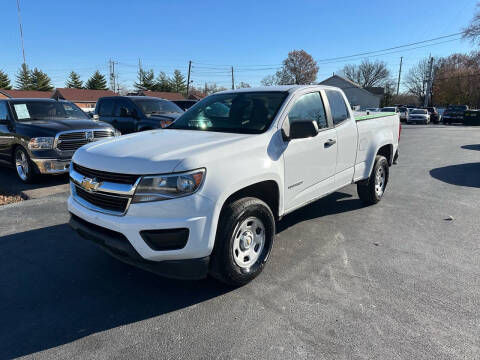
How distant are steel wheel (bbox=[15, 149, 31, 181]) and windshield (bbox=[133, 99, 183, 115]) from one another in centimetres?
350

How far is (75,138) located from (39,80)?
78.3m

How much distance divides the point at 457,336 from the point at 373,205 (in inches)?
130

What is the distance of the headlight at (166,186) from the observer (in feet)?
8.36

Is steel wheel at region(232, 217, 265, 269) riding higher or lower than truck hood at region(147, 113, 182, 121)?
lower

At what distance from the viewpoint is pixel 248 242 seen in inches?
125

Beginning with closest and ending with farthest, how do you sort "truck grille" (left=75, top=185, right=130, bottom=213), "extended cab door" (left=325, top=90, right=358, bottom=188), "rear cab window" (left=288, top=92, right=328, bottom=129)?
"truck grille" (left=75, top=185, right=130, bottom=213) → "rear cab window" (left=288, top=92, right=328, bottom=129) → "extended cab door" (left=325, top=90, right=358, bottom=188)

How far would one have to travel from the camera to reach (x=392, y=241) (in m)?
4.16

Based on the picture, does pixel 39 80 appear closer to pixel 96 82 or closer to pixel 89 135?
pixel 96 82

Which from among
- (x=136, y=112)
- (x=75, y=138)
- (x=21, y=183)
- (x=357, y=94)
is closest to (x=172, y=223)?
(x=75, y=138)

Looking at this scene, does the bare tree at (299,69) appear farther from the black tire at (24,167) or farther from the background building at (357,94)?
the black tire at (24,167)

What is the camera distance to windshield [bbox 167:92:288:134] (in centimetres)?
354

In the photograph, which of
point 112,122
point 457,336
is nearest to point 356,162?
point 457,336

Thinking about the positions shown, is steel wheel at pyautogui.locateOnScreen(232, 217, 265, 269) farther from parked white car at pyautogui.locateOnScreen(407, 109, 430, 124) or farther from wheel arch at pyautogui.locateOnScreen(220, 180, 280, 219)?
parked white car at pyautogui.locateOnScreen(407, 109, 430, 124)

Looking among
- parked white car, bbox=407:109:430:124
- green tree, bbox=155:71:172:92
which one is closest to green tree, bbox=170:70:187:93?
green tree, bbox=155:71:172:92
